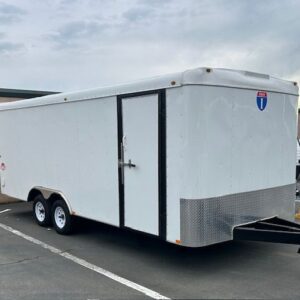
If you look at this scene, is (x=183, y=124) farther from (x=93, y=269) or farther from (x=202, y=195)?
(x=93, y=269)

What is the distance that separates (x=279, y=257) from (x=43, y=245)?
12.8 feet

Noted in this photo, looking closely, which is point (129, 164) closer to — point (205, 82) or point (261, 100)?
point (205, 82)

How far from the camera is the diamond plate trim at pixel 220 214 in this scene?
5.49 m

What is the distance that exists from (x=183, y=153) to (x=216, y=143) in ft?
1.62

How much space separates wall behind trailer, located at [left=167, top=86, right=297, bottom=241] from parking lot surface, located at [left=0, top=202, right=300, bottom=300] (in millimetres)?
700

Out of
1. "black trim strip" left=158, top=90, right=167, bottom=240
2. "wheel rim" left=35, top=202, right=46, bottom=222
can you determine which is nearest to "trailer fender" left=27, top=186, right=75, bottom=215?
"wheel rim" left=35, top=202, right=46, bottom=222

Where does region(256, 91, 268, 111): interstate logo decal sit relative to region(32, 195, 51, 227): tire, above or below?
above

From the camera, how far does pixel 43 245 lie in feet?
24.2

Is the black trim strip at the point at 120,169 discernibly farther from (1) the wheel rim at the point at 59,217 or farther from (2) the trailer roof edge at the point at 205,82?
(1) the wheel rim at the point at 59,217

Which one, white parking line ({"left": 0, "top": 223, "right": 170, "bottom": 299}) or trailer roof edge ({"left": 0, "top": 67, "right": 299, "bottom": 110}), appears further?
trailer roof edge ({"left": 0, "top": 67, "right": 299, "bottom": 110})

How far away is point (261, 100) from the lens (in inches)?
241

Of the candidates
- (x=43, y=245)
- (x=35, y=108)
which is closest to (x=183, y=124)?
(x=43, y=245)

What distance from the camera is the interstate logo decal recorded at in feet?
20.0

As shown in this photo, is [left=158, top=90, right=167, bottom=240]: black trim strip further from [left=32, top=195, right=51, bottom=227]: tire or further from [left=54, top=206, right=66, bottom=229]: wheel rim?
[left=32, top=195, right=51, bottom=227]: tire
